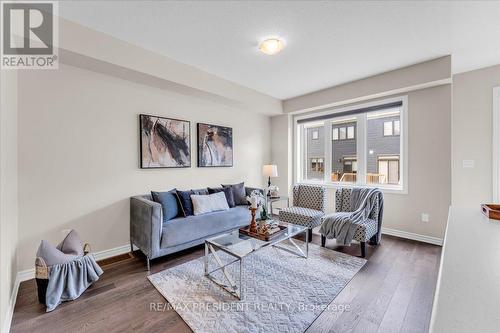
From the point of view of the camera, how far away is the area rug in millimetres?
1772

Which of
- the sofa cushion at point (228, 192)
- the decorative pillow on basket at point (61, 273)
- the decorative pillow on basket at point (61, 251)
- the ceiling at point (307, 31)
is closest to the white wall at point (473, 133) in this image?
the ceiling at point (307, 31)

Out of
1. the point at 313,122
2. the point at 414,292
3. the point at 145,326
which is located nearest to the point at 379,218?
the point at 414,292

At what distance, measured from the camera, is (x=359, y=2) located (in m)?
2.02

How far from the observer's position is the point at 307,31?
245cm

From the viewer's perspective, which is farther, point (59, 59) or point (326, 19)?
point (59, 59)

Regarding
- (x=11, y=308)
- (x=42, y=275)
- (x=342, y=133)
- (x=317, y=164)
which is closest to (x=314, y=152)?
(x=317, y=164)

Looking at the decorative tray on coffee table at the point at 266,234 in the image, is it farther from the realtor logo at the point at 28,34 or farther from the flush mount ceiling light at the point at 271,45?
the realtor logo at the point at 28,34

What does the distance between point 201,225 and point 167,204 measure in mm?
548

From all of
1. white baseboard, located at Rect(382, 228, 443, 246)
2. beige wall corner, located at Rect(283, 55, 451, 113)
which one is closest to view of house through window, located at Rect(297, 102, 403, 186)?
beige wall corner, located at Rect(283, 55, 451, 113)

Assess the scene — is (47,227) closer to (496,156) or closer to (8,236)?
(8,236)

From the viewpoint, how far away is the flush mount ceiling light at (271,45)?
2.61 m

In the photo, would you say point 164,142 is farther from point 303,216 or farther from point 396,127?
point 396,127

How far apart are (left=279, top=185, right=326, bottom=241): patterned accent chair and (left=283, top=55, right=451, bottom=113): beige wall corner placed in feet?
5.68

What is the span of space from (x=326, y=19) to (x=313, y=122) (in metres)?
2.84
